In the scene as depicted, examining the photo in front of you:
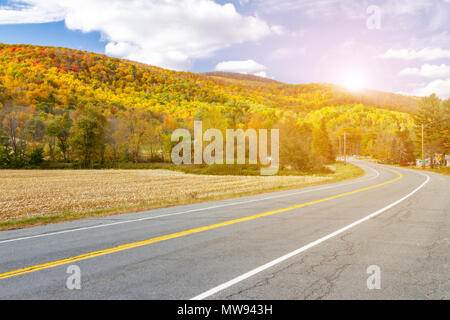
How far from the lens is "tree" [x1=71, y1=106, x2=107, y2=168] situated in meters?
54.5

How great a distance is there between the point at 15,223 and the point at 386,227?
1139 centimetres

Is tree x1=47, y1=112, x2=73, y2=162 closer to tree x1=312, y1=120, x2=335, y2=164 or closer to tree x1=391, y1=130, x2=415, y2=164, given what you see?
tree x1=312, y1=120, x2=335, y2=164

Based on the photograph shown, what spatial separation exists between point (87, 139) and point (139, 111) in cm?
1435

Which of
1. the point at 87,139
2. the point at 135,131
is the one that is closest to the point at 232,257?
the point at 87,139

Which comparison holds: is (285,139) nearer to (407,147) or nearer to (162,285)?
(162,285)

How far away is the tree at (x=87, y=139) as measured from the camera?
54.5 metres

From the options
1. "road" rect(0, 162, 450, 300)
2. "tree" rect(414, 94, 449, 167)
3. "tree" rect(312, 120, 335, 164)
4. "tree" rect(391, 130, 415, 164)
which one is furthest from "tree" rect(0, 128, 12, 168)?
"tree" rect(391, 130, 415, 164)

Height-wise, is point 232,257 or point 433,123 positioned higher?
point 433,123

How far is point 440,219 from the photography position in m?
9.59

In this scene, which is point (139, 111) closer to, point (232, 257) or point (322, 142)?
point (322, 142)

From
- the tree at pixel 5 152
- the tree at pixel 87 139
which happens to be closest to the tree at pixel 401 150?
the tree at pixel 87 139

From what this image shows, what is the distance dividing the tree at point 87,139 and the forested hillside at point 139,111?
17 centimetres

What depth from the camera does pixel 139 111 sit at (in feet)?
216
